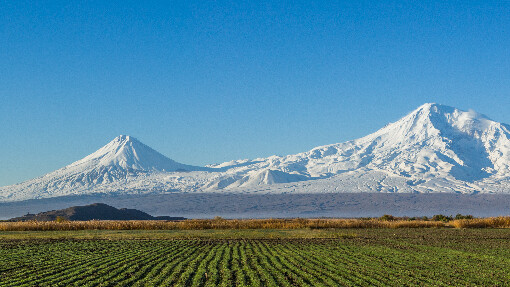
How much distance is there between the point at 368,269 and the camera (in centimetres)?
2530

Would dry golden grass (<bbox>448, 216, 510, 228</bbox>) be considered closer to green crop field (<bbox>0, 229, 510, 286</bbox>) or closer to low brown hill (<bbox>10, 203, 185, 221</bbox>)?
green crop field (<bbox>0, 229, 510, 286</bbox>)

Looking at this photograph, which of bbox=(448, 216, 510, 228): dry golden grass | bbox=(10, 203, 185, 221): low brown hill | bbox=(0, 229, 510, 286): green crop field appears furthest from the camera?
bbox=(10, 203, 185, 221): low brown hill

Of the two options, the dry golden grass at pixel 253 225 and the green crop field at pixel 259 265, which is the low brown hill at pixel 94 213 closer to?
the dry golden grass at pixel 253 225

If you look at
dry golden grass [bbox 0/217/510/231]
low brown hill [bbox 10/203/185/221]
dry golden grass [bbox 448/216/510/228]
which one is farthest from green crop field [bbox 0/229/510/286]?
low brown hill [bbox 10/203/185/221]

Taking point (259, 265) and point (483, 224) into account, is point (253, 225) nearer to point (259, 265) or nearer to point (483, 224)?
point (483, 224)

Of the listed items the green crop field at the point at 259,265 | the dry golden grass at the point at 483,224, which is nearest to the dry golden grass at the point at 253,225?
the dry golden grass at the point at 483,224

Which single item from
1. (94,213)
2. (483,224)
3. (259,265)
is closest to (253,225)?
(483,224)

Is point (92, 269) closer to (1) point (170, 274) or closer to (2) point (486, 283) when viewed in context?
(1) point (170, 274)

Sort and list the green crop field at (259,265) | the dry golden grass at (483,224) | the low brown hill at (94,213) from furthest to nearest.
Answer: the low brown hill at (94,213)
the dry golden grass at (483,224)
the green crop field at (259,265)

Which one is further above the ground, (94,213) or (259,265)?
(94,213)

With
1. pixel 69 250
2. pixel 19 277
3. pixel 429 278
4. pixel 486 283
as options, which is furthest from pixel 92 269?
pixel 486 283

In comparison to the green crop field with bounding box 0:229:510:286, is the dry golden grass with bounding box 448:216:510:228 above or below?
above

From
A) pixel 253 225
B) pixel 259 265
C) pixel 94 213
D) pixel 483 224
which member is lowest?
pixel 259 265

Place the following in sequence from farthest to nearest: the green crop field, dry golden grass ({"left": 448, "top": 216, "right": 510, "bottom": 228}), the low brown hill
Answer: the low brown hill → dry golden grass ({"left": 448, "top": 216, "right": 510, "bottom": 228}) → the green crop field
